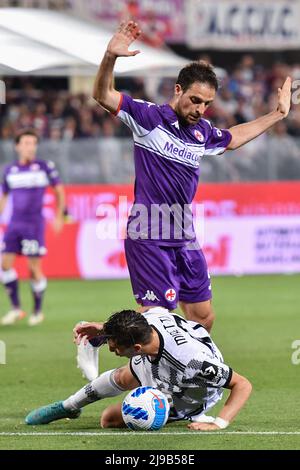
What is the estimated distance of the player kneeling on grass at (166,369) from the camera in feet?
24.0

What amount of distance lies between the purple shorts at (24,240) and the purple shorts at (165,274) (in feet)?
20.7

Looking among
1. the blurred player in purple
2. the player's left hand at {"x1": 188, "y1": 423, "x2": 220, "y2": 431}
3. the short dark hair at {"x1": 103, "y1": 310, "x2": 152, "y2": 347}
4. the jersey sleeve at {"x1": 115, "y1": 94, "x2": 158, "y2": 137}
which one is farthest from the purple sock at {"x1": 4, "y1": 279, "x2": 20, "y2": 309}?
the short dark hair at {"x1": 103, "y1": 310, "x2": 152, "y2": 347}

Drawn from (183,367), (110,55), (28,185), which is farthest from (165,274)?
(28,185)

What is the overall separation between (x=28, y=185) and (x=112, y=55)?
25.6 ft

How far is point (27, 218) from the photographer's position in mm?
15094

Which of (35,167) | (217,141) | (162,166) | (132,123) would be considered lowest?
(35,167)

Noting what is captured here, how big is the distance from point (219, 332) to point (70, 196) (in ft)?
23.2

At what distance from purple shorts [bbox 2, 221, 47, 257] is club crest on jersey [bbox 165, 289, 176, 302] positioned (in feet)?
A: 21.5

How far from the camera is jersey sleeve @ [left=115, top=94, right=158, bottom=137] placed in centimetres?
820

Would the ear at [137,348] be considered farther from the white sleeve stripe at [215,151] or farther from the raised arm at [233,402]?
the white sleeve stripe at [215,151]

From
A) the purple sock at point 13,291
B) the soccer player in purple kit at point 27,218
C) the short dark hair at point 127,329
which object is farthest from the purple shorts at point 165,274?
the purple sock at point 13,291

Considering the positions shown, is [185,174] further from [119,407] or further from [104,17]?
[104,17]

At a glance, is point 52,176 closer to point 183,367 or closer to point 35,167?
point 35,167
